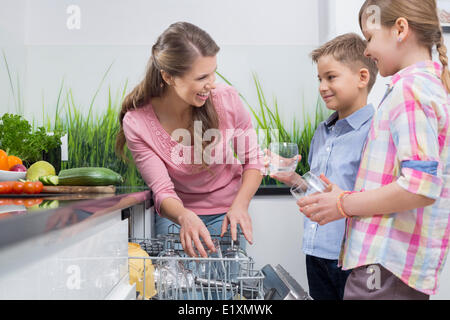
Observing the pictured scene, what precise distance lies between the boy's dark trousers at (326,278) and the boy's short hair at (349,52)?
25.1 inches

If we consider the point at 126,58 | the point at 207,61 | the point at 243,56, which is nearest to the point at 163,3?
the point at 126,58

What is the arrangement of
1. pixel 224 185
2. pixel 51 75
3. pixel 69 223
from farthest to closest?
pixel 51 75 → pixel 224 185 → pixel 69 223

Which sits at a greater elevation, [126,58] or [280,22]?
[280,22]

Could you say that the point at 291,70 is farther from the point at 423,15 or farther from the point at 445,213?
the point at 445,213

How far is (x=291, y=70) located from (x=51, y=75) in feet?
4.11

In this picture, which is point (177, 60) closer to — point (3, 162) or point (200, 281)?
point (3, 162)

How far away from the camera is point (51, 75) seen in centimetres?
221

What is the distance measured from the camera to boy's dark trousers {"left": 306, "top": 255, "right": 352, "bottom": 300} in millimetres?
1370

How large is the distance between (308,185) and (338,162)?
36 cm

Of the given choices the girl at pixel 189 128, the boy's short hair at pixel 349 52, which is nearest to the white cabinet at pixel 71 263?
the girl at pixel 189 128

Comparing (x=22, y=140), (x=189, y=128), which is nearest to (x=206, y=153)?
(x=189, y=128)

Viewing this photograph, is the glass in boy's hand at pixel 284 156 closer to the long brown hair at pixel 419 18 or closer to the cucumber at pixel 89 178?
the long brown hair at pixel 419 18

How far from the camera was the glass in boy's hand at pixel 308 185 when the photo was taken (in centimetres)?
104
